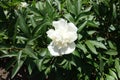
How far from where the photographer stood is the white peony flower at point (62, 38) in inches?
96.7

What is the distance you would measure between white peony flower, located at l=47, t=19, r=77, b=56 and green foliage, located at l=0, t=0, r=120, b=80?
0.48 ft

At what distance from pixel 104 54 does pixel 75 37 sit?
628mm

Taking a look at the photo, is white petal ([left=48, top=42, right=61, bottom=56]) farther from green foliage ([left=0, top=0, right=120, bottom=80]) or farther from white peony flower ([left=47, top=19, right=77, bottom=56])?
green foliage ([left=0, top=0, right=120, bottom=80])

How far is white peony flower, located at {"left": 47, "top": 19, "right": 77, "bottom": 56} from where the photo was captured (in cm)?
246

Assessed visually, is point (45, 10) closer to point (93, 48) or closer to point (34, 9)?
point (34, 9)

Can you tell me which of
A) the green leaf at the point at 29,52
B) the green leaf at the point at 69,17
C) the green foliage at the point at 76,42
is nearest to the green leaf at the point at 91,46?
the green foliage at the point at 76,42

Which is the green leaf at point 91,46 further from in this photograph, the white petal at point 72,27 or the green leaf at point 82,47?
the white petal at point 72,27

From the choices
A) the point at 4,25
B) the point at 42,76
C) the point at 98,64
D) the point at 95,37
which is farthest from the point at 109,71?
the point at 4,25

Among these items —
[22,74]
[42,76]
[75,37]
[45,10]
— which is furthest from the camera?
[22,74]

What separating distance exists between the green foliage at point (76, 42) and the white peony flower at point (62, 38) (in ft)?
0.48

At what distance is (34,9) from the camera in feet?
9.46

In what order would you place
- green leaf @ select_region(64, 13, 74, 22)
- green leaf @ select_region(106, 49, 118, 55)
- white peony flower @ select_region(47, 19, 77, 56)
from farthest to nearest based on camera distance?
1. green leaf @ select_region(106, 49, 118, 55)
2. green leaf @ select_region(64, 13, 74, 22)
3. white peony flower @ select_region(47, 19, 77, 56)

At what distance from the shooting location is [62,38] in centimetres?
246

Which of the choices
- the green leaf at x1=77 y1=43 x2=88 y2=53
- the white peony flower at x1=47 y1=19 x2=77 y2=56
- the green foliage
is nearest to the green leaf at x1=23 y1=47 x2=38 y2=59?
the green foliage
